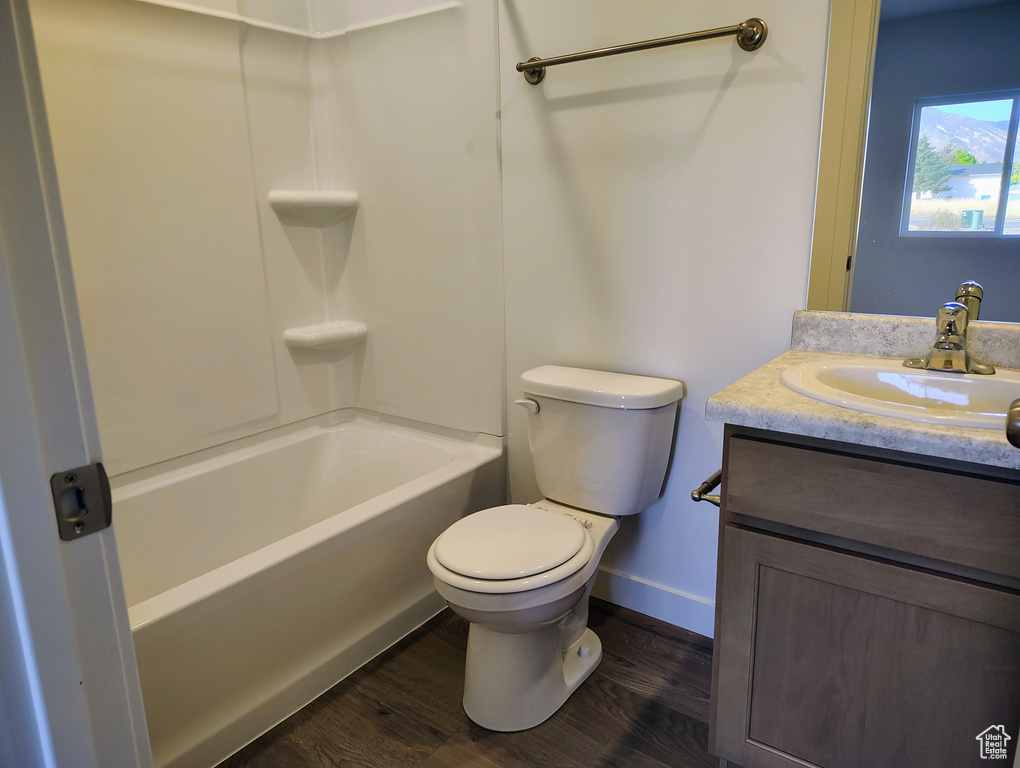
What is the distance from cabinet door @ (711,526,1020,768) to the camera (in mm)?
1032

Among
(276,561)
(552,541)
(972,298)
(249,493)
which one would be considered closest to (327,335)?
(249,493)

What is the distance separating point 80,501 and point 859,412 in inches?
42.5

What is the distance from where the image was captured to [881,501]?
1.07 metres

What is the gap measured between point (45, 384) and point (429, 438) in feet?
6.09

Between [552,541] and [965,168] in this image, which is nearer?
[965,168]

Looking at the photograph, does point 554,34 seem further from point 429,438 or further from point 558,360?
point 429,438

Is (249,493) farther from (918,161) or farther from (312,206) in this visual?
(918,161)

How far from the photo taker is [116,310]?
1.89m

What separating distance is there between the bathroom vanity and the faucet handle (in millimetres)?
392

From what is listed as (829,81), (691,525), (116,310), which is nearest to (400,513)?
(691,525)

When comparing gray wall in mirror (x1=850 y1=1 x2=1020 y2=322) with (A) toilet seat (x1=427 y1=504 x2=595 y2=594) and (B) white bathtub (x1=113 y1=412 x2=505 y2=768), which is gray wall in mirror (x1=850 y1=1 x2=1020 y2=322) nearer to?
(A) toilet seat (x1=427 y1=504 x2=595 y2=594)

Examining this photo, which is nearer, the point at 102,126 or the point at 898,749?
the point at 898,749

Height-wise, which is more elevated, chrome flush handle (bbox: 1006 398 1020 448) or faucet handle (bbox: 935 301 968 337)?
faucet handle (bbox: 935 301 968 337)

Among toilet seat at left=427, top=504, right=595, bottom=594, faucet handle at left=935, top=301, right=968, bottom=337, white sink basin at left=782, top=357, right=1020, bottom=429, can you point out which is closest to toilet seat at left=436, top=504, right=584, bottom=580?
toilet seat at left=427, top=504, right=595, bottom=594
